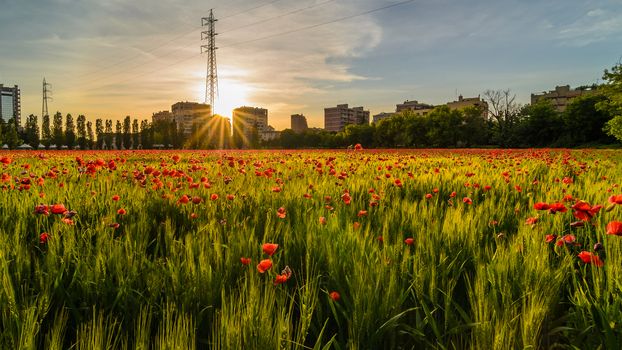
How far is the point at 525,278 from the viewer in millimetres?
1728

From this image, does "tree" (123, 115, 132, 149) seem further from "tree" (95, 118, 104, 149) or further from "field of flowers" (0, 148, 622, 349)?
"field of flowers" (0, 148, 622, 349)

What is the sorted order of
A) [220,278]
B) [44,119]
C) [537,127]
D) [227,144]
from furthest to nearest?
[44,119] < [227,144] < [537,127] < [220,278]

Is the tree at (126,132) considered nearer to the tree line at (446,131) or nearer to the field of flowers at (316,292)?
the tree line at (446,131)

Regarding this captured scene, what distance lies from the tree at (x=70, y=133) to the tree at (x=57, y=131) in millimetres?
1313

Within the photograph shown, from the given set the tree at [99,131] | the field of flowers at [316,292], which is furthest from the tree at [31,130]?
the field of flowers at [316,292]

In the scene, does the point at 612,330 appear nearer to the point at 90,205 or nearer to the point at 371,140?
the point at 90,205

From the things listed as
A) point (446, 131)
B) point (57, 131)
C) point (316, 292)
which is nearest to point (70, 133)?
point (57, 131)

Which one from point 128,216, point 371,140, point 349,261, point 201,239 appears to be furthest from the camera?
point 371,140

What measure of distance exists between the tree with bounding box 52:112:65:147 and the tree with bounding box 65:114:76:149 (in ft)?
4.31

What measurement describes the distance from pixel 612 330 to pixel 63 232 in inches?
106

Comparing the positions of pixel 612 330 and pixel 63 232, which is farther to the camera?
pixel 63 232

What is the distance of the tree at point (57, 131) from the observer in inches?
3433

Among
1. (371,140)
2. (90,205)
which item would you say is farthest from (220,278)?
(371,140)

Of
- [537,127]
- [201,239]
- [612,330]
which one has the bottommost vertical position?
[612,330]
